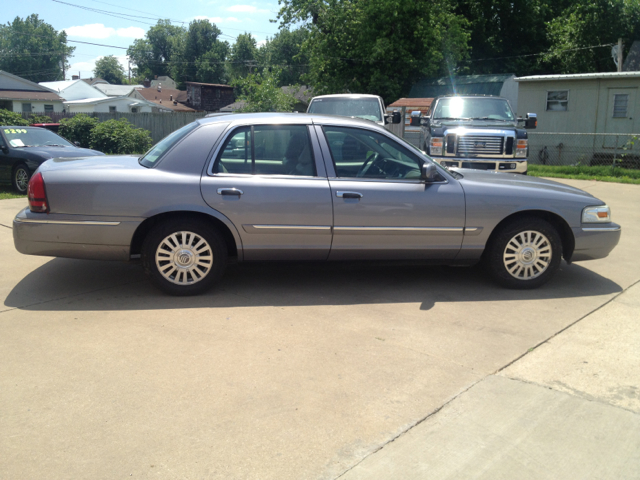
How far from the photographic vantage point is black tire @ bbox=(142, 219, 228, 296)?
5.16 meters

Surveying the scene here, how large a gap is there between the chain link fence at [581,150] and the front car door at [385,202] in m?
15.5

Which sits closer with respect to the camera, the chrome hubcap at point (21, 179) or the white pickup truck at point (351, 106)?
the chrome hubcap at point (21, 179)

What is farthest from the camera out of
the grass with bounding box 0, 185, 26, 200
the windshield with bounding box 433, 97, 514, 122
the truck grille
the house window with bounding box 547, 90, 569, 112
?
the house window with bounding box 547, 90, 569, 112

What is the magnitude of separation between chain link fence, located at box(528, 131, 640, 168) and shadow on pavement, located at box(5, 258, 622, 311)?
14.9m

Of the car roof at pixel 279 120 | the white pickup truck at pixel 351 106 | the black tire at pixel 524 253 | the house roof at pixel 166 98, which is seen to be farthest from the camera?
the house roof at pixel 166 98

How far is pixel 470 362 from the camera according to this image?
13.3 feet

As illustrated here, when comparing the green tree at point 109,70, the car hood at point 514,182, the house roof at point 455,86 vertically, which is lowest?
the car hood at point 514,182

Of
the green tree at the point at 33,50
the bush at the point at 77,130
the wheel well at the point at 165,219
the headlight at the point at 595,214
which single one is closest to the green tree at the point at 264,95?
the bush at the point at 77,130

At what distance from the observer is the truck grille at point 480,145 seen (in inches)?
476

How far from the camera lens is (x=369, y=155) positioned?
5.53 m

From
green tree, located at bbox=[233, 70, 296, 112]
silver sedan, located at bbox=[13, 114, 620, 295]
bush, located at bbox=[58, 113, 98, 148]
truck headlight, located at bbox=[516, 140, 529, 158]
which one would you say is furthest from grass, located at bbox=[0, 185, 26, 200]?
green tree, located at bbox=[233, 70, 296, 112]

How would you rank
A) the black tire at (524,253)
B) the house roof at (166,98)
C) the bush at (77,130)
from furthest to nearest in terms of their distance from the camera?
the house roof at (166,98), the bush at (77,130), the black tire at (524,253)

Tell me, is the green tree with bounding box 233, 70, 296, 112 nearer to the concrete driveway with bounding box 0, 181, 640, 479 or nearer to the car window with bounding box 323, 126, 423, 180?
the concrete driveway with bounding box 0, 181, 640, 479

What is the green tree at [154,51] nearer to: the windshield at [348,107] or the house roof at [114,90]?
the house roof at [114,90]
